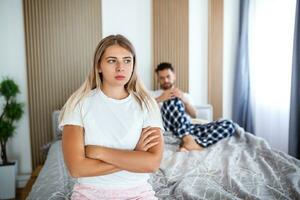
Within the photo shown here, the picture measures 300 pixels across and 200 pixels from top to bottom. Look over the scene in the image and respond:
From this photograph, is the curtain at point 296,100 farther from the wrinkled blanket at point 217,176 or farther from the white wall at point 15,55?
the white wall at point 15,55

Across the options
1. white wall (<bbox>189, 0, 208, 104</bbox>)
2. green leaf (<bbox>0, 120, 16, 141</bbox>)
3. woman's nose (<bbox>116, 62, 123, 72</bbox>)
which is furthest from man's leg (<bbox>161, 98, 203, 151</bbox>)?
green leaf (<bbox>0, 120, 16, 141</bbox>)

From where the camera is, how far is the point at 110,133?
1197 mm

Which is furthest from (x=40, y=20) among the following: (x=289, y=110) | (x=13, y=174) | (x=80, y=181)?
(x=289, y=110)

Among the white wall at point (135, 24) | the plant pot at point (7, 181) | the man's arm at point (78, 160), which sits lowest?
the plant pot at point (7, 181)

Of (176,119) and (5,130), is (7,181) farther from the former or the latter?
(176,119)

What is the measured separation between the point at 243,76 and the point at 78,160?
2.83 metres

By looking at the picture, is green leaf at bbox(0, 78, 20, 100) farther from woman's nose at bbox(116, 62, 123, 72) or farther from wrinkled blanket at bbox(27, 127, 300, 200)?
woman's nose at bbox(116, 62, 123, 72)

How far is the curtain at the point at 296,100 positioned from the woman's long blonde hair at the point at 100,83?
194 cm

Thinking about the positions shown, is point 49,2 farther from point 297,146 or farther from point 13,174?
point 297,146

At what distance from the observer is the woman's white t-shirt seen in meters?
1.18

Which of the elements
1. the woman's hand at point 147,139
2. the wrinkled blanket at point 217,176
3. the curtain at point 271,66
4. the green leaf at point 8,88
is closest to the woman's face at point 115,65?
the woman's hand at point 147,139

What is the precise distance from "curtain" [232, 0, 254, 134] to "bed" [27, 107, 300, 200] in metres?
1.28

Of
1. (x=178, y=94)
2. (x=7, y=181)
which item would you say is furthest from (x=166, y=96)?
(x=7, y=181)

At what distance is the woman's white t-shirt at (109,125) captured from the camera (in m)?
1.18
